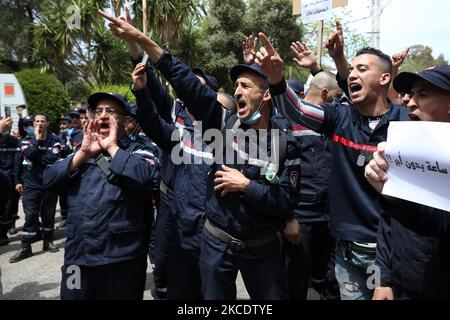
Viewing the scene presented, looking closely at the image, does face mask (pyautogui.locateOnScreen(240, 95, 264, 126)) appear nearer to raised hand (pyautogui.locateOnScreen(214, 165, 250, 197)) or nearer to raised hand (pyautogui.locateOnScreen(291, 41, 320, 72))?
raised hand (pyautogui.locateOnScreen(214, 165, 250, 197))

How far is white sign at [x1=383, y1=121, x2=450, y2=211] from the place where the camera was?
4.57ft

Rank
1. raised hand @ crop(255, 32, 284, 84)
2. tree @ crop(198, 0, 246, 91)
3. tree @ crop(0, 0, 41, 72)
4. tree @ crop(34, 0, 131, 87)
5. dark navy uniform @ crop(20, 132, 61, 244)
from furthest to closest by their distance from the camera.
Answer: tree @ crop(0, 0, 41, 72) < tree @ crop(198, 0, 246, 91) < tree @ crop(34, 0, 131, 87) < dark navy uniform @ crop(20, 132, 61, 244) < raised hand @ crop(255, 32, 284, 84)

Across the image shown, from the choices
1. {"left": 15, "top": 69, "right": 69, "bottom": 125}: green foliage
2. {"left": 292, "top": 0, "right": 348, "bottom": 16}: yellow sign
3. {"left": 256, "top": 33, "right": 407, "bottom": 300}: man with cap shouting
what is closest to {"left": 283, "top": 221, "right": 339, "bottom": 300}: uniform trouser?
{"left": 256, "top": 33, "right": 407, "bottom": 300}: man with cap shouting

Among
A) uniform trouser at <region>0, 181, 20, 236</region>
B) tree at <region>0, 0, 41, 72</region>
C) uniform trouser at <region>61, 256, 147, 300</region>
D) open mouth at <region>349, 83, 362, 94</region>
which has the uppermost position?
tree at <region>0, 0, 41, 72</region>

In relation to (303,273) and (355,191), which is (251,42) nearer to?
(355,191)

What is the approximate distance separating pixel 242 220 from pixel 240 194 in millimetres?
156

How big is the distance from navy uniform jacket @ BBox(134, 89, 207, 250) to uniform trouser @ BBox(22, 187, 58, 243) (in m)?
3.20

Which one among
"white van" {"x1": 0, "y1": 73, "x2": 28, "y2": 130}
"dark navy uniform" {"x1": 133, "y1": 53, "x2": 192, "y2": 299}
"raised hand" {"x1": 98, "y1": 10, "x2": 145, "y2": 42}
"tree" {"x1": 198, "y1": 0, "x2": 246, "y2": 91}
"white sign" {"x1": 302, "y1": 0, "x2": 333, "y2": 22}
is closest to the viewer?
"raised hand" {"x1": 98, "y1": 10, "x2": 145, "y2": 42}

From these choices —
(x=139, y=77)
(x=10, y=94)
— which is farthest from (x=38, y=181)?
(x=10, y=94)

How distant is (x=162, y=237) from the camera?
11.4 ft

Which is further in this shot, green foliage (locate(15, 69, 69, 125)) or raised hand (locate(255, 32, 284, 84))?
green foliage (locate(15, 69, 69, 125))

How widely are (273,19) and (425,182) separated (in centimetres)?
2091

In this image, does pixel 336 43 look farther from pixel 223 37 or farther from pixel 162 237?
pixel 223 37

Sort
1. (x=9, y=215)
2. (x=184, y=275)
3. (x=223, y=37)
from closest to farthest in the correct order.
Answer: (x=184, y=275)
(x=9, y=215)
(x=223, y=37)
